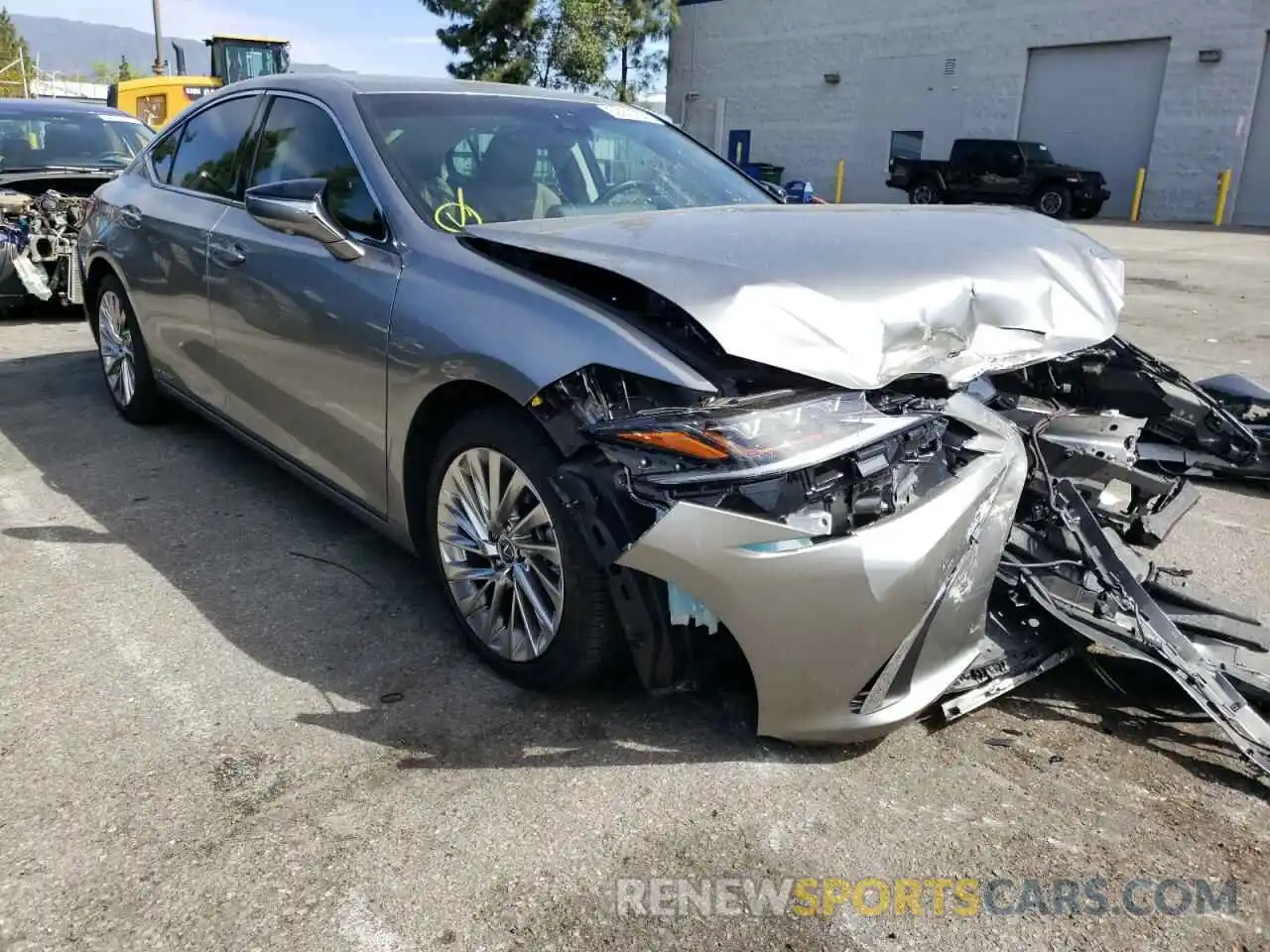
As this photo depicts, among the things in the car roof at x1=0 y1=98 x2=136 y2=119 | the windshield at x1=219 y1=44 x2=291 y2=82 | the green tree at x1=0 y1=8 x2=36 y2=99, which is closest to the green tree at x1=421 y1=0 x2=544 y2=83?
the windshield at x1=219 y1=44 x2=291 y2=82

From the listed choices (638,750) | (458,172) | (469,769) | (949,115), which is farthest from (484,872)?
(949,115)

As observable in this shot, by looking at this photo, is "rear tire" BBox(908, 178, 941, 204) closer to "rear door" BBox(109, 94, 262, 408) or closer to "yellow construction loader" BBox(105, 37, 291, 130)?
"yellow construction loader" BBox(105, 37, 291, 130)

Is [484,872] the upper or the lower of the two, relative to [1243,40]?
lower

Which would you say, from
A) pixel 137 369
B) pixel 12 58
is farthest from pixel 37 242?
pixel 12 58

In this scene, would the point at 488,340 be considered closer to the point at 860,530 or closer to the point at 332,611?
the point at 860,530

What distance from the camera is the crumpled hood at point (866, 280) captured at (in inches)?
94.0

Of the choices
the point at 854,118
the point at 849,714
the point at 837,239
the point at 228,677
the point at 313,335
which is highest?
the point at 854,118

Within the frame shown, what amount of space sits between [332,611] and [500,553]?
866 millimetres

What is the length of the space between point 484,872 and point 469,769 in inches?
15.3

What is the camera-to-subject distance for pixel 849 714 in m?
2.42

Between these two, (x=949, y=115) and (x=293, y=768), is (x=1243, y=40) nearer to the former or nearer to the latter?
(x=949, y=115)

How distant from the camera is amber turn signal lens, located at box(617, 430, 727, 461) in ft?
7.43

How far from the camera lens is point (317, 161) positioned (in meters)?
3.57

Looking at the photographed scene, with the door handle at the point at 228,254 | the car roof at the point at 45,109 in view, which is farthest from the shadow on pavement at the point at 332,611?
the car roof at the point at 45,109
